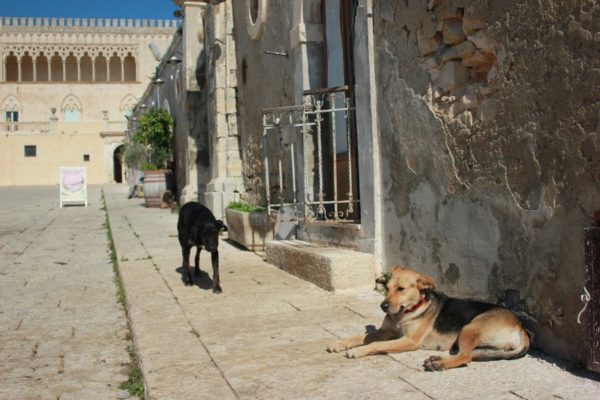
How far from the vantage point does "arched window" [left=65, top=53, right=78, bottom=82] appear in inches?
2472

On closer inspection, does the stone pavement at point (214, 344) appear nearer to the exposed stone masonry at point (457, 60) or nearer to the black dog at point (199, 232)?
the black dog at point (199, 232)

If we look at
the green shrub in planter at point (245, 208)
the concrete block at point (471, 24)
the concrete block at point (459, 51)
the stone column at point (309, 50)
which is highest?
the stone column at point (309, 50)

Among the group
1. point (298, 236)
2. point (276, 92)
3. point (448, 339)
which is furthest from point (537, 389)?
point (276, 92)

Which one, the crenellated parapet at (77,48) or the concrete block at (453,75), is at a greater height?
the crenellated parapet at (77,48)

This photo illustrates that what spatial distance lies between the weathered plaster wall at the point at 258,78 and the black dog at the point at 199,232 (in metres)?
2.51

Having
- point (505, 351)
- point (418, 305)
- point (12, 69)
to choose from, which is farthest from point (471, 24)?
point (12, 69)

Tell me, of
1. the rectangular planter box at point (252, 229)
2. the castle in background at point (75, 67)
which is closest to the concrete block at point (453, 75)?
the rectangular planter box at point (252, 229)

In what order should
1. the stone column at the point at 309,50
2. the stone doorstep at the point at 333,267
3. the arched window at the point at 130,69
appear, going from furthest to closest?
1. the arched window at the point at 130,69
2. the stone column at the point at 309,50
3. the stone doorstep at the point at 333,267

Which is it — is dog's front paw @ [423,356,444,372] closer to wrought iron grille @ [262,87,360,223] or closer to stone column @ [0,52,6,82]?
wrought iron grille @ [262,87,360,223]

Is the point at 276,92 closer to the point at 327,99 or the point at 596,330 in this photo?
the point at 327,99

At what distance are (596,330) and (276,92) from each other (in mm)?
6773

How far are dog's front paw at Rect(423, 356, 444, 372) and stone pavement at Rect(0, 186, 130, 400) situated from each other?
1.64 m

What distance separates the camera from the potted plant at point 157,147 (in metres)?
18.8

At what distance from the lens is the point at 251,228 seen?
9172 millimetres
